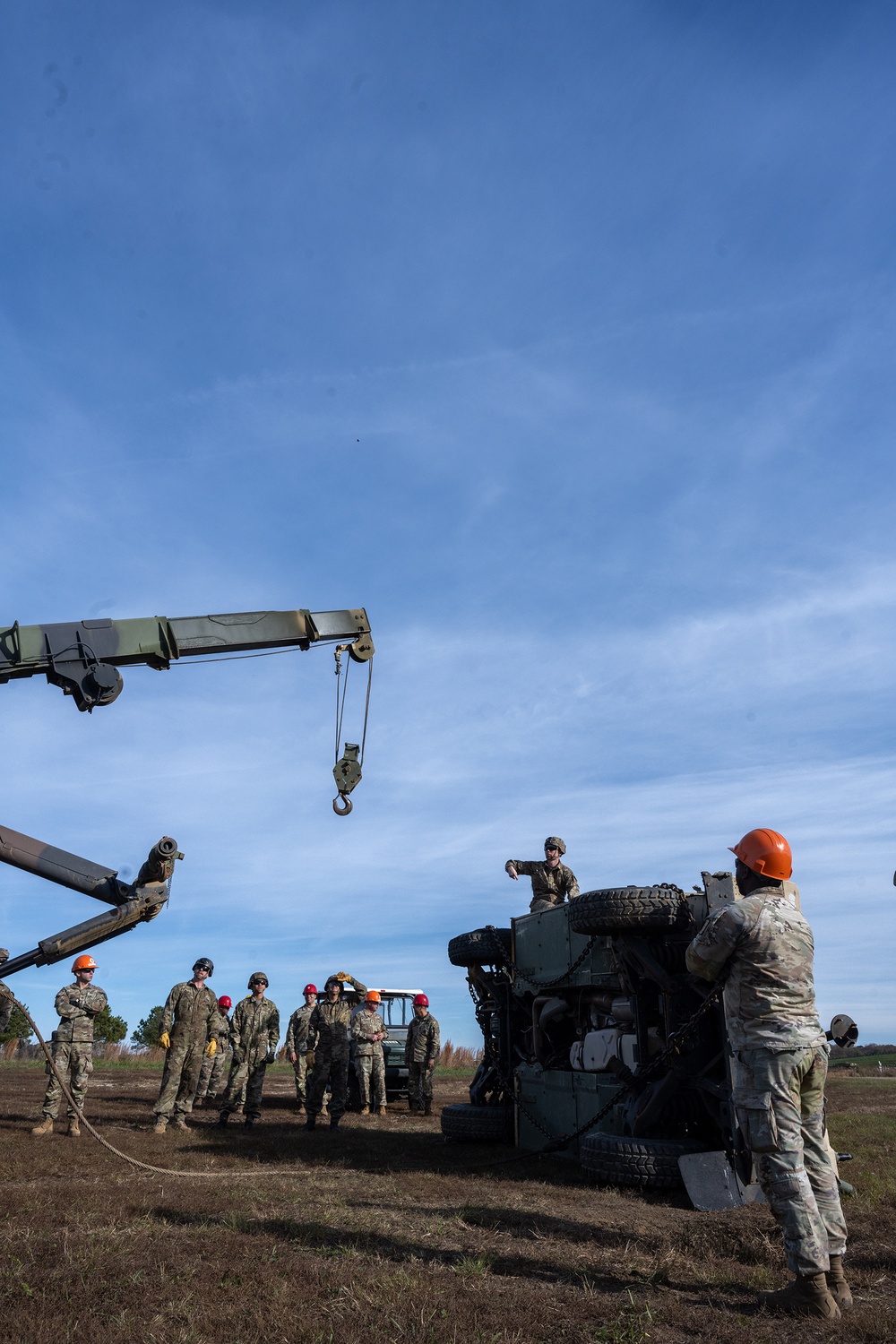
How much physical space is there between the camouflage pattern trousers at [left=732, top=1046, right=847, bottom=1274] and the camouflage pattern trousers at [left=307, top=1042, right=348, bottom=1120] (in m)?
8.58

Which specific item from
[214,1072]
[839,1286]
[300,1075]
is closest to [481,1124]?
[839,1286]

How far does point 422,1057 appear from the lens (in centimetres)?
1691

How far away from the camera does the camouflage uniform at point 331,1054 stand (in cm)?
1238

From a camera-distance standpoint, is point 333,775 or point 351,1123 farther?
point 351,1123

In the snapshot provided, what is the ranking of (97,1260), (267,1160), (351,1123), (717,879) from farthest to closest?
(351,1123) < (267,1160) < (717,879) < (97,1260)

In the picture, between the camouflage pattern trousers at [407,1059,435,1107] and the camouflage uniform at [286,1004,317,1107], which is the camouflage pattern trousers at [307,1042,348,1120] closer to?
the camouflage uniform at [286,1004,317,1107]

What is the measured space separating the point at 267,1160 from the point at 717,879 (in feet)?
16.0

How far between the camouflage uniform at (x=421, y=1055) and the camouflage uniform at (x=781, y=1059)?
506 inches

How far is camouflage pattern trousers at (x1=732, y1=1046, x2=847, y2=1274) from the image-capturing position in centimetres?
431

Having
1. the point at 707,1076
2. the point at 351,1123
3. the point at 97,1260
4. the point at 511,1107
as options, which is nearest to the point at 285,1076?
the point at 351,1123

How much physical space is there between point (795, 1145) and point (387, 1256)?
219 centimetres

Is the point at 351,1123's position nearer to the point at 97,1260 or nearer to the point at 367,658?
the point at 367,658

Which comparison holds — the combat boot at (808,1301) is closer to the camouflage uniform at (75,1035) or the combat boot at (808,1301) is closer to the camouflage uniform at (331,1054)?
the camouflage uniform at (331,1054)

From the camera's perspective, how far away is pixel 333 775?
1000 cm
